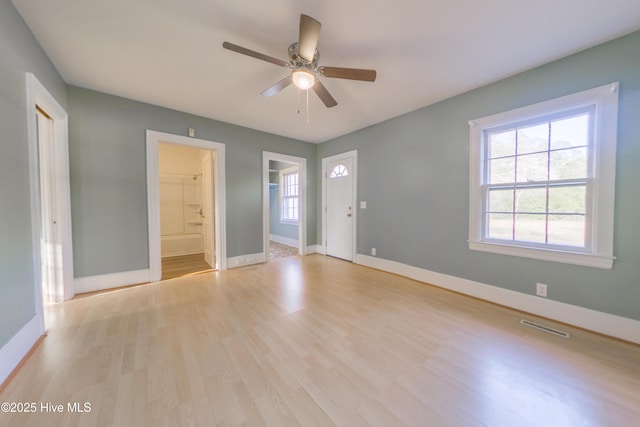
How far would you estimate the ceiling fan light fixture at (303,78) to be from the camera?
1.88m

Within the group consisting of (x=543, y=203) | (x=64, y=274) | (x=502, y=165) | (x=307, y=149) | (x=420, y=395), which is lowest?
(x=420, y=395)

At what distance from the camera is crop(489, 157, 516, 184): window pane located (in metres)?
2.50

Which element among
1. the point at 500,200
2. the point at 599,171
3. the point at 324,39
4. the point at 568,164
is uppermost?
the point at 324,39

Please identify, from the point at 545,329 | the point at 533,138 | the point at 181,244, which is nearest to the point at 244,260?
the point at 181,244

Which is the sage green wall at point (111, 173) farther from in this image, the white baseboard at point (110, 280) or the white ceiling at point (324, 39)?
the white ceiling at point (324, 39)

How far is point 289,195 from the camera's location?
6.28 m

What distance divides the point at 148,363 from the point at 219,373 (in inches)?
21.6

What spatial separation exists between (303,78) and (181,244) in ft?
15.8

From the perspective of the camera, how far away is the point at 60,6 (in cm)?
160

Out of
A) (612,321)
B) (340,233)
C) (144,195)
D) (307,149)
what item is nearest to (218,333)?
(144,195)

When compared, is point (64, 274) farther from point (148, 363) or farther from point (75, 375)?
point (148, 363)

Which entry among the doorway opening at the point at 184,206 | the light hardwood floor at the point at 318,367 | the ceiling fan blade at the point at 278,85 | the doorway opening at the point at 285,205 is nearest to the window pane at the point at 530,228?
the light hardwood floor at the point at 318,367

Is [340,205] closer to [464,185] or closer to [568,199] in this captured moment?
[464,185]

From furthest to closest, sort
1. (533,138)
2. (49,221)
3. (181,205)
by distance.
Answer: (181,205) → (49,221) → (533,138)
